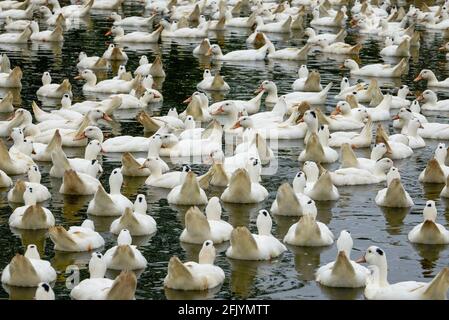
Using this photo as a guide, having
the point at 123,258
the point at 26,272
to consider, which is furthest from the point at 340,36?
the point at 26,272

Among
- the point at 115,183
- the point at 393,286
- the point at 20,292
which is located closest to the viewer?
the point at 393,286

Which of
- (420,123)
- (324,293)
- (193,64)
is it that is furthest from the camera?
(193,64)

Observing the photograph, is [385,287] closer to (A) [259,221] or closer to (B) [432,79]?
(A) [259,221]

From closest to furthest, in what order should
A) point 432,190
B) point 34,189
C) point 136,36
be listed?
point 34,189, point 432,190, point 136,36

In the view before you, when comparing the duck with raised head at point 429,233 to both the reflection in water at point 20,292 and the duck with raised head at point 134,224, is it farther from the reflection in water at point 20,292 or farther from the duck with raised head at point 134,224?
the reflection in water at point 20,292

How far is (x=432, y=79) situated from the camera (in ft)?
100

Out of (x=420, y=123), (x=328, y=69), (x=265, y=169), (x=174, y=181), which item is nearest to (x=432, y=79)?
(x=328, y=69)

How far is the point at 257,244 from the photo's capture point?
56.0 feet

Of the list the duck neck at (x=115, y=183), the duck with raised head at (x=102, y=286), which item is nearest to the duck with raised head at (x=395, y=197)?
the duck neck at (x=115, y=183)

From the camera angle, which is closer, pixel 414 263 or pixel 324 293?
pixel 324 293

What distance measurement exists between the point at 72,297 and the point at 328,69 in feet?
62.8

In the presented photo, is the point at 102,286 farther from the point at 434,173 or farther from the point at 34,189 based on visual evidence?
the point at 434,173

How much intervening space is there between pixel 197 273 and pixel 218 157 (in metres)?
5.96
